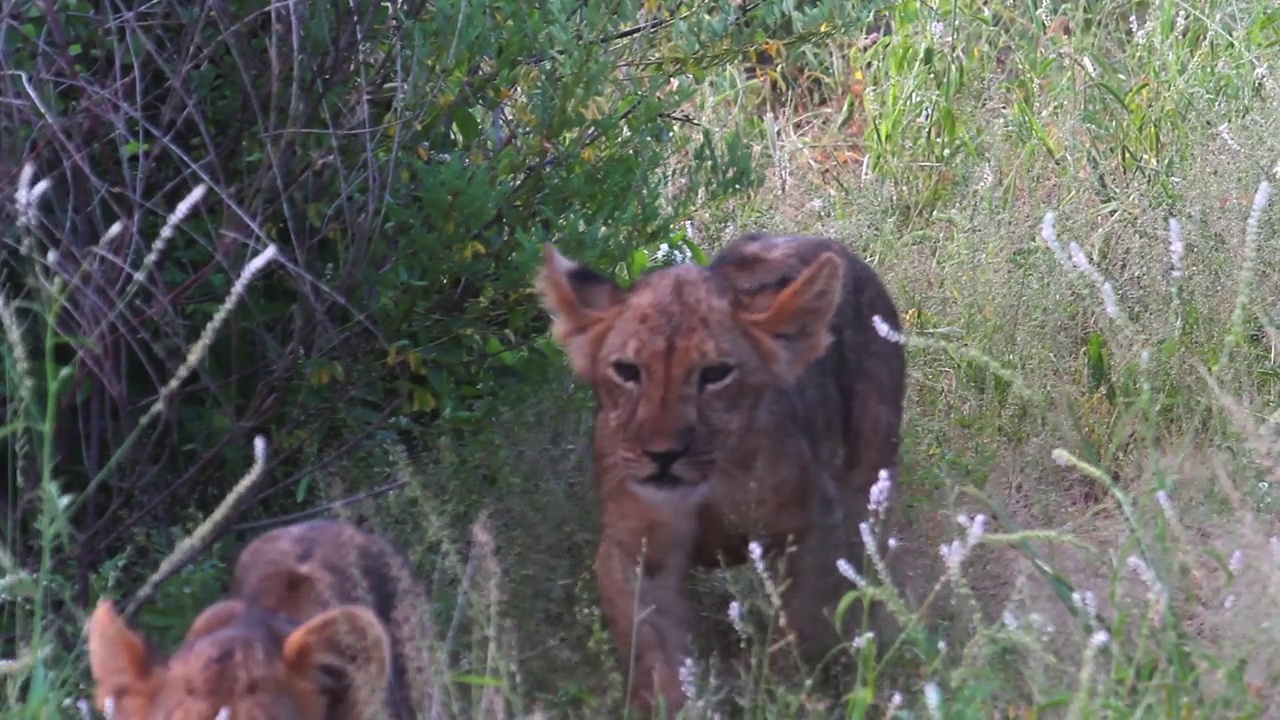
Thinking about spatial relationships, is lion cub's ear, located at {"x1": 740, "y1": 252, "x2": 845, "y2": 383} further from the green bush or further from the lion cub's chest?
the green bush

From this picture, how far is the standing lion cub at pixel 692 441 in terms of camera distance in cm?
372

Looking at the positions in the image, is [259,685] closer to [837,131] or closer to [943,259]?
[943,259]

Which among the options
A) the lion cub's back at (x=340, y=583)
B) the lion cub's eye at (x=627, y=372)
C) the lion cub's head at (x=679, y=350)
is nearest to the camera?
the lion cub's back at (x=340, y=583)

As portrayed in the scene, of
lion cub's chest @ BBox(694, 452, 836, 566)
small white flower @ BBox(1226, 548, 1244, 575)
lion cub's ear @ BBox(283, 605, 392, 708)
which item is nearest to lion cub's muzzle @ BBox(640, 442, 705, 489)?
lion cub's chest @ BBox(694, 452, 836, 566)

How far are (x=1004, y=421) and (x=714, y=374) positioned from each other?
2271mm

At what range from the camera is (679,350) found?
374cm

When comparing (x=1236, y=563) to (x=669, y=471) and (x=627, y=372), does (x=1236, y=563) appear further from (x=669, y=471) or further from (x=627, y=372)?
(x=627, y=372)

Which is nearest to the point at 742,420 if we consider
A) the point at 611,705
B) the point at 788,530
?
the point at 788,530

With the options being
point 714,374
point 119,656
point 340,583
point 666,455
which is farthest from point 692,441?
point 119,656

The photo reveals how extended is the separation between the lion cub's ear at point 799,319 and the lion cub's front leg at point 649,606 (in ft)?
1.45

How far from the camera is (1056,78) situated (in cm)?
783

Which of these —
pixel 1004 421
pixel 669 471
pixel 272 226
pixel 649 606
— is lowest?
pixel 1004 421

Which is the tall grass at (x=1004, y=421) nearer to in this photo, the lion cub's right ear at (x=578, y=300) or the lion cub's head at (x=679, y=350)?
the lion cub's head at (x=679, y=350)

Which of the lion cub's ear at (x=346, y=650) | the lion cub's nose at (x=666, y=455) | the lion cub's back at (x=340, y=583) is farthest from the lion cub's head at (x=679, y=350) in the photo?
the lion cub's ear at (x=346, y=650)
